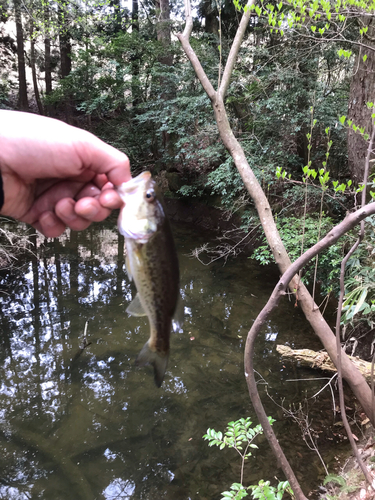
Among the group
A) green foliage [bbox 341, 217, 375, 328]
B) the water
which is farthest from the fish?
the water

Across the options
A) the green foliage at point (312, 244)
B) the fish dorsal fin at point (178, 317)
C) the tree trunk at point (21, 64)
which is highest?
the tree trunk at point (21, 64)

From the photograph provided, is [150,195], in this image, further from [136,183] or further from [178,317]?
[178,317]

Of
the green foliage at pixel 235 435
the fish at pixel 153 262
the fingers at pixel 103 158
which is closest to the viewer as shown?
the fish at pixel 153 262

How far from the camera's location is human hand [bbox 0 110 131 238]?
4.68 ft

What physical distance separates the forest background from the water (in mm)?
1380

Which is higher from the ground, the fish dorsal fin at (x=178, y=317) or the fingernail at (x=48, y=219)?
the fingernail at (x=48, y=219)

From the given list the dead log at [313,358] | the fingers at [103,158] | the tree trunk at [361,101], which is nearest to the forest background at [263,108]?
the tree trunk at [361,101]

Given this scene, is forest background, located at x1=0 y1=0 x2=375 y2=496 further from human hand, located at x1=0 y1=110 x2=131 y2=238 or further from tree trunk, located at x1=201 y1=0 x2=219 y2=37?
human hand, located at x1=0 y1=110 x2=131 y2=238

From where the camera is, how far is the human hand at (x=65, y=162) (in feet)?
4.68

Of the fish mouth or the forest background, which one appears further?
the forest background

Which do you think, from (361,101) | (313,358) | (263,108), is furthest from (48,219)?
(263,108)

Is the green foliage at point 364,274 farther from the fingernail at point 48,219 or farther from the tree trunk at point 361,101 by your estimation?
the fingernail at point 48,219

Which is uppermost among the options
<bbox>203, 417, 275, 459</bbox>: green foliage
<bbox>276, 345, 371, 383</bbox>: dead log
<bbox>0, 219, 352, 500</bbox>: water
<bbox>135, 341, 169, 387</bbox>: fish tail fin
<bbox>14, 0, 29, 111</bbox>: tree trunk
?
<bbox>14, 0, 29, 111</bbox>: tree trunk

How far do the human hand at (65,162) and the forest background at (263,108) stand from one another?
6.04 feet
